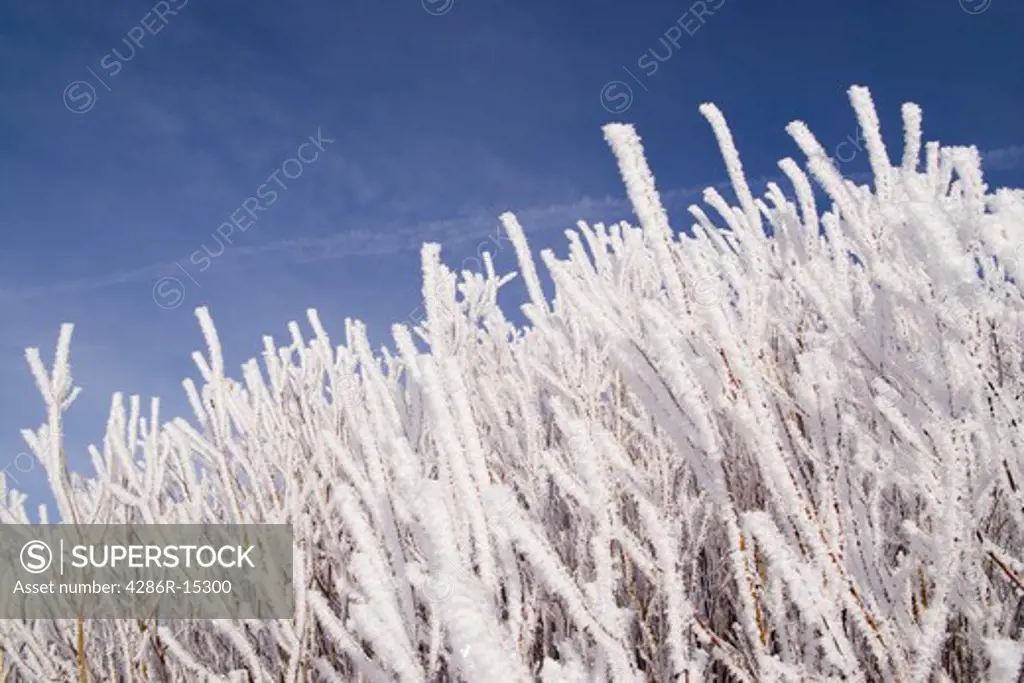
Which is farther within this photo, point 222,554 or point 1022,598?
point 222,554

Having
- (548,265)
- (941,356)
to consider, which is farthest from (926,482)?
(548,265)

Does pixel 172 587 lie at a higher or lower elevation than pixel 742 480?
higher

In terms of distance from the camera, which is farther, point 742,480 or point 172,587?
point 172,587

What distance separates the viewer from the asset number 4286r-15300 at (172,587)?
7.12 ft

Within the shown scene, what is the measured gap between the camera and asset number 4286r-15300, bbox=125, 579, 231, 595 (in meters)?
2.17

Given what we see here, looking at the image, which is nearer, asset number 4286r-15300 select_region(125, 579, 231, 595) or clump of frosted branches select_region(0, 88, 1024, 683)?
clump of frosted branches select_region(0, 88, 1024, 683)

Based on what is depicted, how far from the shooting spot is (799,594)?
0.92 m

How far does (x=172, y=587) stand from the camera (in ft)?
7.37

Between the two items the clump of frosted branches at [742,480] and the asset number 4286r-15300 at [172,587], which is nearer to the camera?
the clump of frosted branches at [742,480]

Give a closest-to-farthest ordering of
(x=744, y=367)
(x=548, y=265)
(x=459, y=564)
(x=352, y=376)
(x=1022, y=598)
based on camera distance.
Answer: (x=459, y=564) < (x=744, y=367) < (x=1022, y=598) < (x=548, y=265) < (x=352, y=376)

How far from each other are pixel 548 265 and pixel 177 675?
1811mm

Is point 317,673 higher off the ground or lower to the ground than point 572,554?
lower

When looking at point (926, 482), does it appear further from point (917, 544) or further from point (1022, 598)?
point (1022, 598)

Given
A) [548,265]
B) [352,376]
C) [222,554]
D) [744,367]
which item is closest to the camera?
[744,367]
